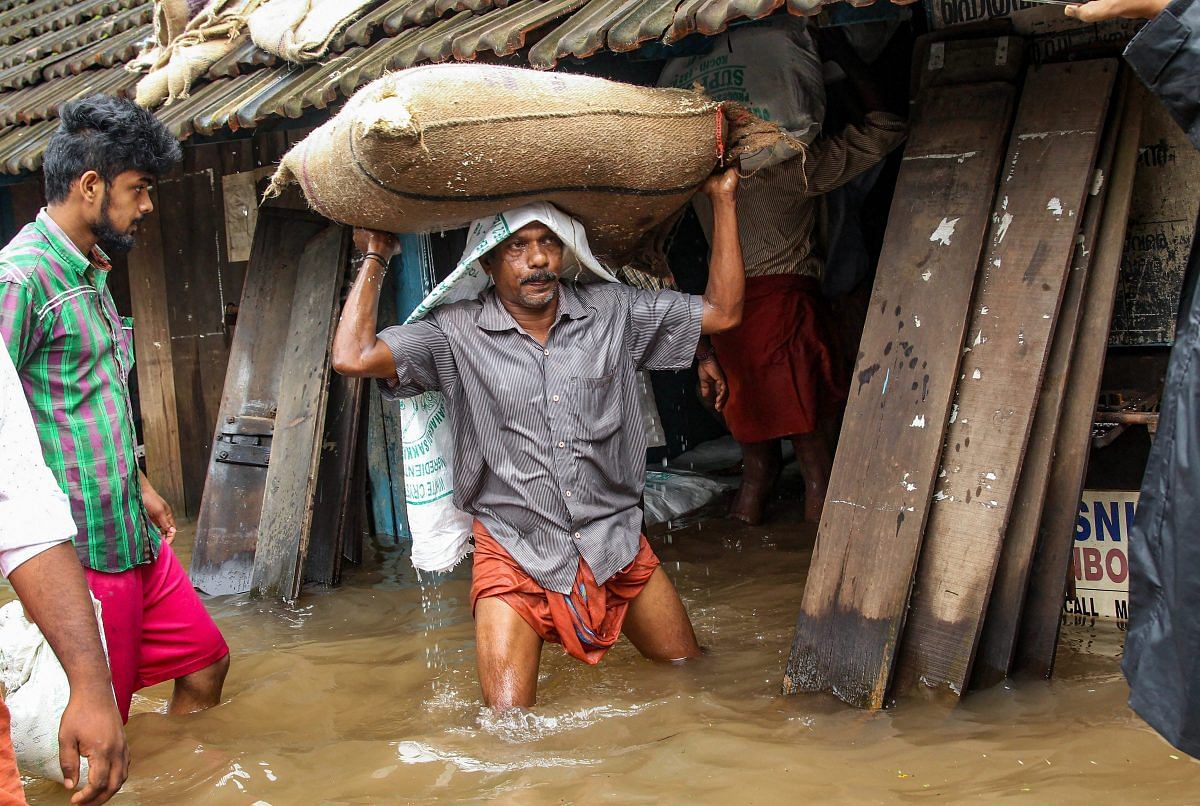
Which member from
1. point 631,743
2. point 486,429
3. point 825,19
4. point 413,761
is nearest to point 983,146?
point 825,19

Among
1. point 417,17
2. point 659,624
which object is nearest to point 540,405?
point 659,624

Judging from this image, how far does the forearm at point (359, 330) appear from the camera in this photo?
3.43 metres

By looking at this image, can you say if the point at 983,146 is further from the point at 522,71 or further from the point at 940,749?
the point at 940,749

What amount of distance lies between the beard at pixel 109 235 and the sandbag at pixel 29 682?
3.45 ft

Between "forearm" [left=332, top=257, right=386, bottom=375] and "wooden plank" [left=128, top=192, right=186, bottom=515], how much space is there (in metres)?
4.84

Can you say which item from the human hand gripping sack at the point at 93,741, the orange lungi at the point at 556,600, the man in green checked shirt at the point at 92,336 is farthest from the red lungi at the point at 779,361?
the human hand gripping sack at the point at 93,741

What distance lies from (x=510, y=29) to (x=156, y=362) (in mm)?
4779

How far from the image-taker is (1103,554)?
13.1 ft

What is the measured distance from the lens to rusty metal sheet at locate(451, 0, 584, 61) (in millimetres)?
4105

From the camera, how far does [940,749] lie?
307 centimetres

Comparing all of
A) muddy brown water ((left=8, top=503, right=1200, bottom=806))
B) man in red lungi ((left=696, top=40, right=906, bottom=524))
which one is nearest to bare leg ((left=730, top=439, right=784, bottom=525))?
man in red lungi ((left=696, top=40, right=906, bottom=524))

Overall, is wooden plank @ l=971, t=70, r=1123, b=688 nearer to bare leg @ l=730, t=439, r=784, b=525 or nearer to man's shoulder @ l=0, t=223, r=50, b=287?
bare leg @ l=730, t=439, r=784, b=525

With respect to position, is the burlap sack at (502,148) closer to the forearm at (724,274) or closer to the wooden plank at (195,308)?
the forearm at (724,274)

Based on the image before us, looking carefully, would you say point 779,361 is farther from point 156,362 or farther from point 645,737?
point 156,362
